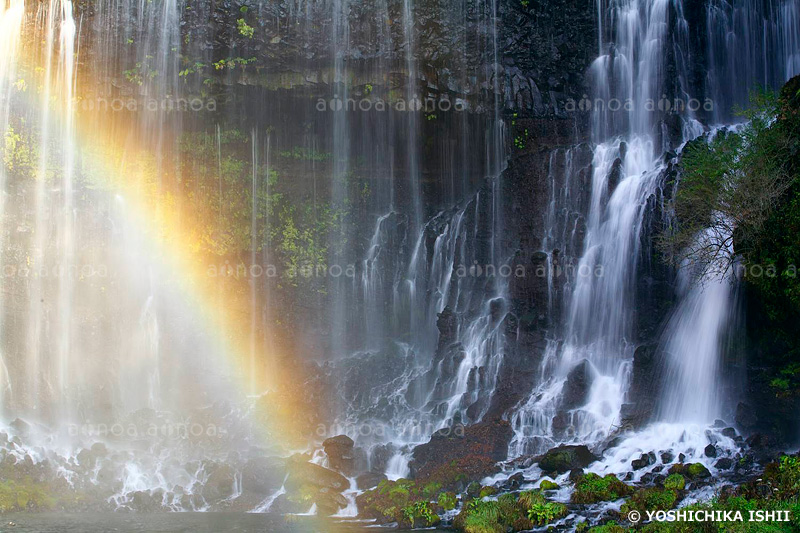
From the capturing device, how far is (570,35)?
81.9 ft

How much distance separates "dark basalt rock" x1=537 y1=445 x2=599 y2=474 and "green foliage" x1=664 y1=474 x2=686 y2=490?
2363 millimetres

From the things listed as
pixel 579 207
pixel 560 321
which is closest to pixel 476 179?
pixel 579 207

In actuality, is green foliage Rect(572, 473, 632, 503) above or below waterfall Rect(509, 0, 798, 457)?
below

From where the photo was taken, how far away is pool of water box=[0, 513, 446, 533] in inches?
642

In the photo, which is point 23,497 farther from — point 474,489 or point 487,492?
point 487,492

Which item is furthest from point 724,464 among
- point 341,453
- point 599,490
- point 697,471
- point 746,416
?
point 341,453

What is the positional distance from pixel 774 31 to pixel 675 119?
4127 mm

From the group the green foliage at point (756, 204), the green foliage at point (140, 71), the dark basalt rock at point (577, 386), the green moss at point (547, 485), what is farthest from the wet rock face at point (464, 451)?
the green foliage at point (140, 71)

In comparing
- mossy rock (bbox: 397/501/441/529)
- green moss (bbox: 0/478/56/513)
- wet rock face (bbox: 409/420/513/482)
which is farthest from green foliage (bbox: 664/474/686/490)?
green moss (bbox: 0/478/56/513)

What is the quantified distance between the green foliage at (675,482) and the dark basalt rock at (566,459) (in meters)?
2.36

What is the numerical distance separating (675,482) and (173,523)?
36.2 feet

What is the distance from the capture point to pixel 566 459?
17.5 meters

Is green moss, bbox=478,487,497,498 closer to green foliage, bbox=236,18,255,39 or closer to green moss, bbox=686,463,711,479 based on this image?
green moss, bbox=686,463,711,479

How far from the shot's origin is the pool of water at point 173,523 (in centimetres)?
1631
